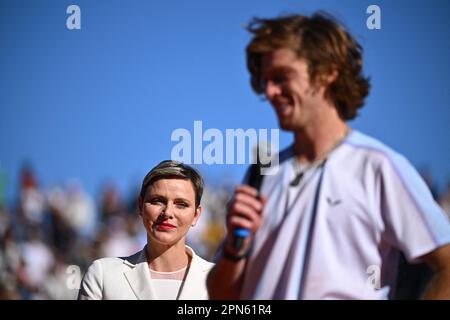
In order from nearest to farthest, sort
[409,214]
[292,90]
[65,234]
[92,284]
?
[409,214] < [292,90] < [92,284] < [65,234]

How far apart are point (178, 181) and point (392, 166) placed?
0.80 meters

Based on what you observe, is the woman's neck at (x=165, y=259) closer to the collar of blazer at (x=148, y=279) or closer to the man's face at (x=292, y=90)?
the collar of blazer at (x=148, y=279)

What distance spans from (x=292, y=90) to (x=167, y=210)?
675 mm

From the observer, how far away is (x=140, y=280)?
7.33ft

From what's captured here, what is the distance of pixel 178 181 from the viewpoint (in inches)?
89.7

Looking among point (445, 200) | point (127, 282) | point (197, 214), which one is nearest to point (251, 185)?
point (197, 214)

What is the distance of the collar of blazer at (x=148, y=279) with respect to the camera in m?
2.21

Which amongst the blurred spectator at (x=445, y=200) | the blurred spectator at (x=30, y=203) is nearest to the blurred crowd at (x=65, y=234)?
the blurred spectator at (x=30, y=203)

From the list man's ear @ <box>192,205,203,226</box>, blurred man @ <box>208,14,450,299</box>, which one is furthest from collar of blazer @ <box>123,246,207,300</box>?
blurred man @ <box>208,14,450,299</box>

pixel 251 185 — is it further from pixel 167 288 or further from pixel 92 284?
pixel 92 284

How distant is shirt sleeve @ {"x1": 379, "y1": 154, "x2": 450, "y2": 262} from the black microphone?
33cm
